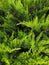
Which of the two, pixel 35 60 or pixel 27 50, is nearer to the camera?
pixel 35 60

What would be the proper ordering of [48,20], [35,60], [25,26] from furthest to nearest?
1. [25,26]
2. [48,20]
3. [35,60]

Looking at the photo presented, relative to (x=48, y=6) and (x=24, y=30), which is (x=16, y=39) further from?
(x=48, y=6)

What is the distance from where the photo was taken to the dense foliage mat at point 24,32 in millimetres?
2113

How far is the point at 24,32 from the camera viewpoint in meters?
2.31

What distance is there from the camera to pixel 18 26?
2391 millimetres

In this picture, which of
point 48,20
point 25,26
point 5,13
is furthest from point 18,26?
point 48,20

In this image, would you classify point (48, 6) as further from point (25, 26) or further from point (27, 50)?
point (27, 50)

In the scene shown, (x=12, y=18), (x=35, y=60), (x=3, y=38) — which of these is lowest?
(x=35, y=60)

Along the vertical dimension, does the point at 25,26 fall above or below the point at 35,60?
above

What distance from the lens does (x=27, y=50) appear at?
88.0 inches

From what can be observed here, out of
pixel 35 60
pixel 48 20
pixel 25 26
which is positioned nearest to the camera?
pixel 35 60

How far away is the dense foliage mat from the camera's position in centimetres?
211

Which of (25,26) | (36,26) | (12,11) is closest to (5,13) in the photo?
(12,11)

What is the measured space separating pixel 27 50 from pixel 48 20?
0.42m
